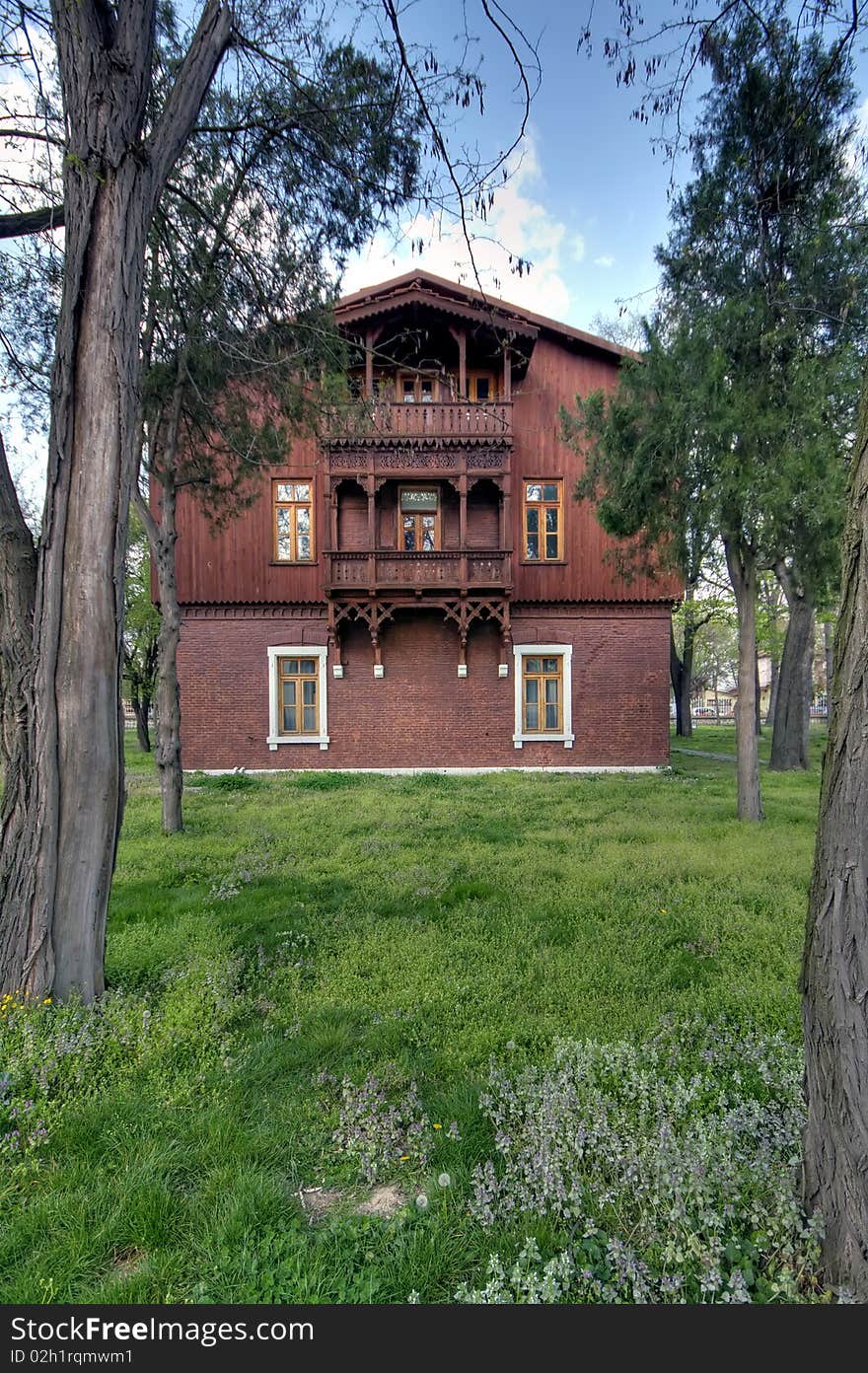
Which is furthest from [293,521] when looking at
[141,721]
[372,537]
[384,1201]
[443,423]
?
[384,1201]

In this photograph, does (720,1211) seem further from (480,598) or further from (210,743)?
(210,743)

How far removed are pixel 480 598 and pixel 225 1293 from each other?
12.0 m

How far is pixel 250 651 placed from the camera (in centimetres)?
1360

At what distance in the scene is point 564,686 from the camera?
45.5 feet

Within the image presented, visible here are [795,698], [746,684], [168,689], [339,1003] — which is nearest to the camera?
[339,1003]

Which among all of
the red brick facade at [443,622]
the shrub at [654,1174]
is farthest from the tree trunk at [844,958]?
the red brick facade at [443,622]

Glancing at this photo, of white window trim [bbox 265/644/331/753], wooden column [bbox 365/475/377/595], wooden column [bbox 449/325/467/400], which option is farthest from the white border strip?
wooden column [bbox 449/325/467/400]

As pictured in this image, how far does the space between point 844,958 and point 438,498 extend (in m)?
13.0

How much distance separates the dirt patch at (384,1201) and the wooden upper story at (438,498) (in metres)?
11.3

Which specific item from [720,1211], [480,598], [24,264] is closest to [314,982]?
[720,1211]

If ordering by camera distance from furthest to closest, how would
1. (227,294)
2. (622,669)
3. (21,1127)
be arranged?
1. (622,669)
2. (227,294)
3. (21,1127)

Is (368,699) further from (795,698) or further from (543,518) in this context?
(795,698)

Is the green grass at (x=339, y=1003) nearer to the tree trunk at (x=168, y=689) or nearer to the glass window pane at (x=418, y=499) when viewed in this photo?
the tree trunk at (x=168, y=689)

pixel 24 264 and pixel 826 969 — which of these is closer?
pixel 826 969
